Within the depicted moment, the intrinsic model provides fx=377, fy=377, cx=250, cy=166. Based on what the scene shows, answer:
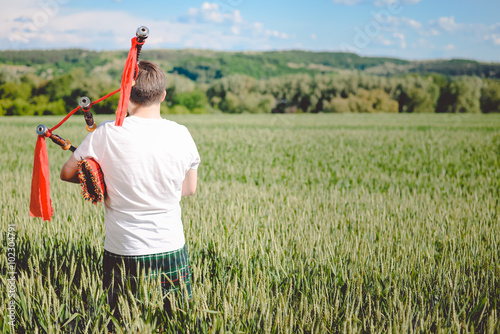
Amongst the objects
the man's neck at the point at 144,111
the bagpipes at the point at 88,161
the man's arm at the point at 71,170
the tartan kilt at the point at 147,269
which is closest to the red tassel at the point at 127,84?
the bagpipes at the point at 88,161

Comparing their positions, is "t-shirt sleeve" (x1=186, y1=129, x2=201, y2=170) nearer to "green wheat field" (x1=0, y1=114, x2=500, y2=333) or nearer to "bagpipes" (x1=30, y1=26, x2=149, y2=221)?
"bagpipes" (x1=30, y1=26, x2=149, y2=221)

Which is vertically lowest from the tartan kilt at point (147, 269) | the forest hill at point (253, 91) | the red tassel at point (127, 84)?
the tartan kilt at point (147, 269)

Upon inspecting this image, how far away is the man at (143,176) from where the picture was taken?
1.85 m

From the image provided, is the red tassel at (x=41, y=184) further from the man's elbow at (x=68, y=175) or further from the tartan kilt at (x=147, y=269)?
the tartan kilt at (x=147, y=269)

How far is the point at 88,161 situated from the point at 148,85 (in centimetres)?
47

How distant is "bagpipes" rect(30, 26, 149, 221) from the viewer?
1.75 metres

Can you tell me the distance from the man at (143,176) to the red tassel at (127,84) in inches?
2.9

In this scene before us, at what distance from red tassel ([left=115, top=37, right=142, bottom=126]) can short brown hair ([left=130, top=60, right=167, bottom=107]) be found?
6 cm

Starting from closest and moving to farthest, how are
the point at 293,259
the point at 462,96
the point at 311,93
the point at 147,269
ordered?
1. the point at 147,269
2. the point at 293,259
3. the point at 462,96
4. the point at 311,93

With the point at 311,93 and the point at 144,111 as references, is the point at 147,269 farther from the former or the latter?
the point at 311,93

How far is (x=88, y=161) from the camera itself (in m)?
1.82

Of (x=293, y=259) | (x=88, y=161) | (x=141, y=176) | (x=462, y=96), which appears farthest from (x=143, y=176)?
(x=462, y=96)

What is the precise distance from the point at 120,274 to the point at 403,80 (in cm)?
6894

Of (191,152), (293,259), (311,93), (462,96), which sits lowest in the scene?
(293,259)
